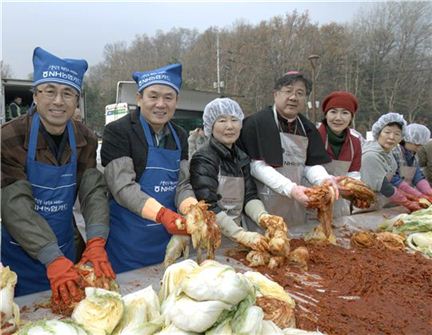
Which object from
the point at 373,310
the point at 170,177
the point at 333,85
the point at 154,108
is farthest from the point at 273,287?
the point at 333,85

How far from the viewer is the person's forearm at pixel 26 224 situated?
78.8 inches

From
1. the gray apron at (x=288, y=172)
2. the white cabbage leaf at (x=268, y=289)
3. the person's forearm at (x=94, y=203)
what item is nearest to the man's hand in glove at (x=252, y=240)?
the white cabbage leaf at (x=268, y=289)

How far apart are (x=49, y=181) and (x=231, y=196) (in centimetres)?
126

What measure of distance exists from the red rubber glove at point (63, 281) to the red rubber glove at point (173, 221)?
553mm

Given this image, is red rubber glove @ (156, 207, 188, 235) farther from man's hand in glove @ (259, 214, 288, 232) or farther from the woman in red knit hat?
the woman in red knit hat

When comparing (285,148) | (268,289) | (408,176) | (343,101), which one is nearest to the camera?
(268,289)

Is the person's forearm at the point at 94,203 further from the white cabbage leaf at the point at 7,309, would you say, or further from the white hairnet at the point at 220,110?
the white hairnet at the point at 220,110

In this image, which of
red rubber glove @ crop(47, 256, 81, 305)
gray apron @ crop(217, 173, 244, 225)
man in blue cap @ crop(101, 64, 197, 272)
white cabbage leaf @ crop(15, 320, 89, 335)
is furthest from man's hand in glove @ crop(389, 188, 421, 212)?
white cabbage leaf @ crop(15, 320, 89, 335)

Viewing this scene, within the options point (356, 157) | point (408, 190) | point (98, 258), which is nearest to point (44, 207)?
point (98, 258)

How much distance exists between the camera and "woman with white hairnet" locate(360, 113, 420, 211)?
4219mm

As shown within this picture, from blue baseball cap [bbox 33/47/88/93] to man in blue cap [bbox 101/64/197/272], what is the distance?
43 centimetres

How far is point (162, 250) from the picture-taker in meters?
2.83

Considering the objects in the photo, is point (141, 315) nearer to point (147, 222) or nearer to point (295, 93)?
Result: point (147, 222)

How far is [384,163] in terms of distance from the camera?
14.3 feet
